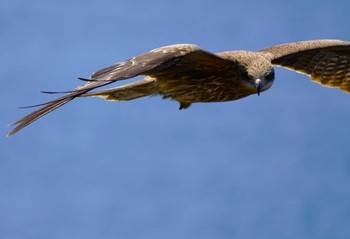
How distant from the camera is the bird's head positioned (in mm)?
11602

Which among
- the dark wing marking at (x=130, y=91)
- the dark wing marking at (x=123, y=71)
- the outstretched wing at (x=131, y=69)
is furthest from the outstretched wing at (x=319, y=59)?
the dark wing marking at (x=123, y=71)

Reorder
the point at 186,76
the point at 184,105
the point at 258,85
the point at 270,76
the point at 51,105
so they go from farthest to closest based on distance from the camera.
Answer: the point at 184,105, the point at 270,76, the point at 186,76, the point at 258,85, the point at 51,105

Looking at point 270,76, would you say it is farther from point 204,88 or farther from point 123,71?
point 123,71

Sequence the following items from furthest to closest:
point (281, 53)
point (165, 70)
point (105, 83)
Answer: point (281, 53) < point (165, 70) < point (105, 83)

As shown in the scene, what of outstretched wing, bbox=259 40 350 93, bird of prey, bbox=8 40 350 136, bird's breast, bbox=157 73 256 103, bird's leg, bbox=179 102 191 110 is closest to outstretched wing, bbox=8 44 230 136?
bird of prey, bbox=8 40 350 136

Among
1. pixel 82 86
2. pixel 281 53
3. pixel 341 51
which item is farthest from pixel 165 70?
pixel 341 51

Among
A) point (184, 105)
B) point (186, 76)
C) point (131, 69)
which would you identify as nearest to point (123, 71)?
point (131, 69)

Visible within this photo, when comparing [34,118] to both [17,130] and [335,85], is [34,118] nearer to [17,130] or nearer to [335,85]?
[17,130]

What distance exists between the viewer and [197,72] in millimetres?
11703

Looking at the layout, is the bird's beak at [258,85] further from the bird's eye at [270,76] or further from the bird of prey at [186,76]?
the bird's eye at [270,76]

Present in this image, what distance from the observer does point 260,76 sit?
1162 cm

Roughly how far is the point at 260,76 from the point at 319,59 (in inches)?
99.4

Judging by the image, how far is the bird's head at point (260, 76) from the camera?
38.1 ft

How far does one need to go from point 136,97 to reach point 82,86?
1843 millimetres
